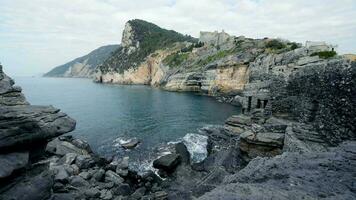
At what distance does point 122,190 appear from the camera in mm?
22797

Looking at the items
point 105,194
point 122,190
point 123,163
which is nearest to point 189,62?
point 123,163

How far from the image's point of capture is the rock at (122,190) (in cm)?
2255

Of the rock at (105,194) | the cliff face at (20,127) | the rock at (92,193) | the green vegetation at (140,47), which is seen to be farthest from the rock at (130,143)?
the green vegetation at (140,47)

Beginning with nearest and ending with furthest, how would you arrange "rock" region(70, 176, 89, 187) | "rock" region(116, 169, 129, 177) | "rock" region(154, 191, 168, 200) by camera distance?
"rock" region(154, 191, 168, 200) < "rock" region(70, 176, 89, 187) < "rock" region(116, 169, 129, 177)

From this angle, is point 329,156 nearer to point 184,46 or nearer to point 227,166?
point 227,166

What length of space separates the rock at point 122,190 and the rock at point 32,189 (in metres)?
8.24

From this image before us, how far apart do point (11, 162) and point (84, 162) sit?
15.9m

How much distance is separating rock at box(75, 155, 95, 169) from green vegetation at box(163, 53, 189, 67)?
9611cm

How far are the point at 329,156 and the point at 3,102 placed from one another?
54.0 feet

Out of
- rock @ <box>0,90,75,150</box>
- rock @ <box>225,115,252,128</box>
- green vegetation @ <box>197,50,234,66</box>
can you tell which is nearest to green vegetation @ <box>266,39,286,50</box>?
green vegetation @ <box>197,50,234,66</box>

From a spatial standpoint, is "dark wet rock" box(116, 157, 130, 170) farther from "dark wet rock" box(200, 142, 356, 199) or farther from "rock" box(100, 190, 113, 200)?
"dark wet rock" box(200, 142, 356, 199)

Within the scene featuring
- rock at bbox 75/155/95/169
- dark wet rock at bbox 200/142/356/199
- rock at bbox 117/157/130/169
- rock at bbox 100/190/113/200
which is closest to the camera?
dark wet rock at bbox 200/142/356/199

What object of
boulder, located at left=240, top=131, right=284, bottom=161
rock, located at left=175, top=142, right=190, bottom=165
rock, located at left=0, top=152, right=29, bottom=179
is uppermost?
rock, located at left=0, top=152, right=29, bottom=179

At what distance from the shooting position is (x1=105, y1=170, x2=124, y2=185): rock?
2484cm
